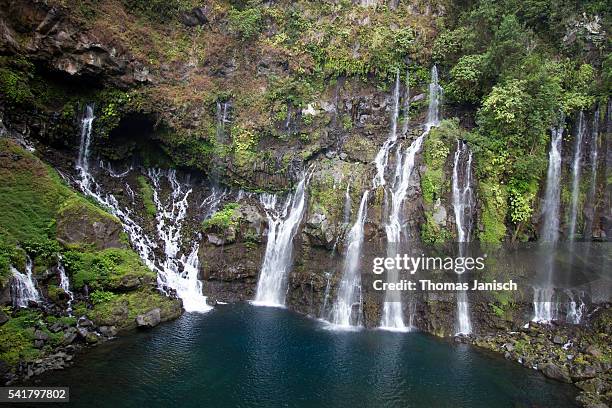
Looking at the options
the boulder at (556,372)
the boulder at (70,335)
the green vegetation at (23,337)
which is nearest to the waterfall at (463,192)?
the boulder at (556,372)

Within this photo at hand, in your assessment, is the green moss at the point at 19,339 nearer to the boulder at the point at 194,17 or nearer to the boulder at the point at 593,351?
the boulder at the point at 593,351

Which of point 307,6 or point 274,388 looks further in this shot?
point 307,6

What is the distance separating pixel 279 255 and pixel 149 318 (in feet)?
26.9

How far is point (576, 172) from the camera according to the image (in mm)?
21906

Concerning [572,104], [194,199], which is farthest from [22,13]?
[572,104]

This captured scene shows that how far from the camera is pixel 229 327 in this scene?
2002cm

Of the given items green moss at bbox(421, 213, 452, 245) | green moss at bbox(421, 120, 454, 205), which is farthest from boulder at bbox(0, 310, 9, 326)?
green moss at bbox(421, 120, 454, 205)

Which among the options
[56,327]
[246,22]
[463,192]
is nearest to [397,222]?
[463,192]

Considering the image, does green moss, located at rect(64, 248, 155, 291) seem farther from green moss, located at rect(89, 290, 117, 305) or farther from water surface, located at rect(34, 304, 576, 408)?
water surface, located at rect(34, 304, 576, 408)

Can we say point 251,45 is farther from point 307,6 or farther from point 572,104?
point 572,104

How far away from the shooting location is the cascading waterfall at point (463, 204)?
20516mm

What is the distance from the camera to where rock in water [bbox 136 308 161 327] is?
61.5ft

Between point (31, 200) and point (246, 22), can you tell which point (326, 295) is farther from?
point (246, 22)

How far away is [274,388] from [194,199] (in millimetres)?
16145
